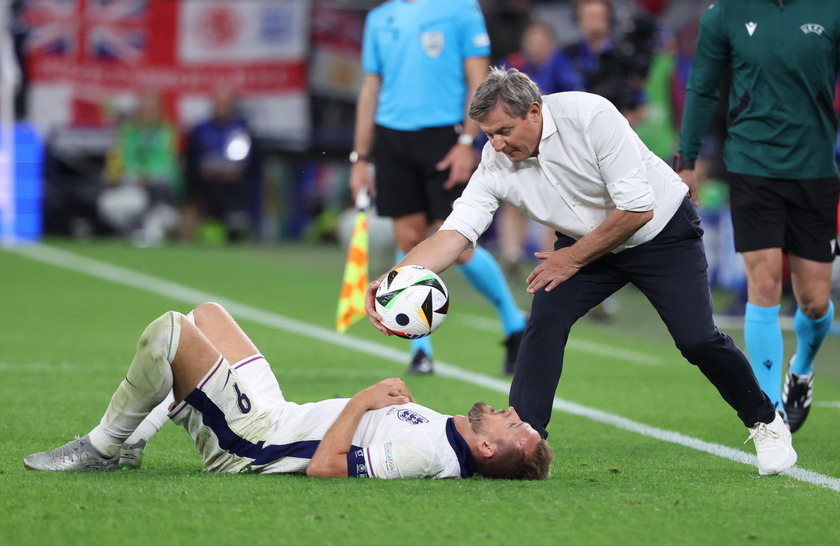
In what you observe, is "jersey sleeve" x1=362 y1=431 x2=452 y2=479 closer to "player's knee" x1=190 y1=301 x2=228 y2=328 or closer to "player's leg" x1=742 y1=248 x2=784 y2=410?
"player's knee" x1=190 y1=301 x2=228 y2=328

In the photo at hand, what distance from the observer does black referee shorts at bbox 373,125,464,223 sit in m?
8.05

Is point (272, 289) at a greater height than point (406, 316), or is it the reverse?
point (406, 316)

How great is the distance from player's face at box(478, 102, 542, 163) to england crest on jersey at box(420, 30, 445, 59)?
128 inches

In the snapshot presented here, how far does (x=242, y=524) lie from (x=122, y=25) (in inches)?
733

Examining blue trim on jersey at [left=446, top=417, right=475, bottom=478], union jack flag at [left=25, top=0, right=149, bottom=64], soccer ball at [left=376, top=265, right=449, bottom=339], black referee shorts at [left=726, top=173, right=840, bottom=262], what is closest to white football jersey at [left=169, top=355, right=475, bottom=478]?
blue trim on jersey at [left=446, top=417, right=475, bottom=478]

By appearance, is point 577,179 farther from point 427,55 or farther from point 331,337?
point 331,337

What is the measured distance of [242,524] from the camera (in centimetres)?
411

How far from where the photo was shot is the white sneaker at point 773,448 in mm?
5133

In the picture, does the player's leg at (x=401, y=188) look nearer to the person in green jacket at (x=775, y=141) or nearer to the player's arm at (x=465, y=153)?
the player's arm at (x=465, y=153)

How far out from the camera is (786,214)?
6172 millimetres

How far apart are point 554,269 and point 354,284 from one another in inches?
128

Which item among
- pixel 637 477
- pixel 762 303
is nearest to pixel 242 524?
pixel 637 477

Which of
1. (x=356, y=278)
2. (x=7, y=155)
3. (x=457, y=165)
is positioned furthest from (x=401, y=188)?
(x=7, y=155)

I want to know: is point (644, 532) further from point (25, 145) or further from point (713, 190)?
point (25, 145)
